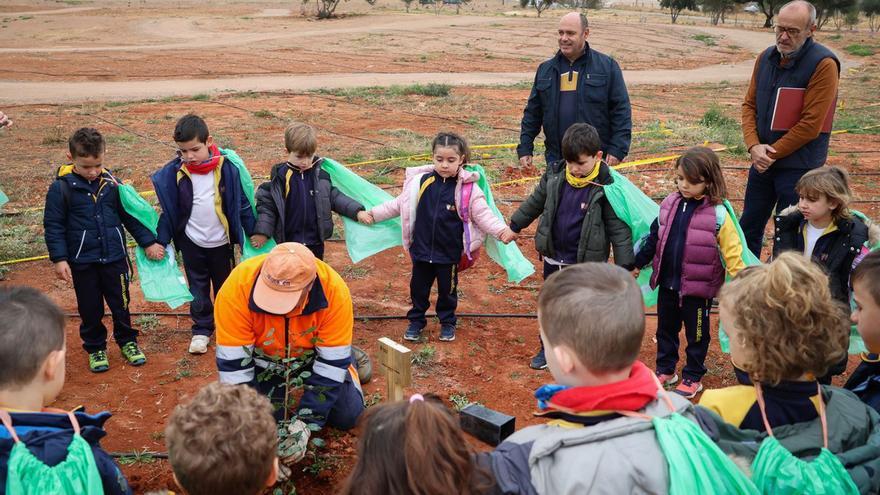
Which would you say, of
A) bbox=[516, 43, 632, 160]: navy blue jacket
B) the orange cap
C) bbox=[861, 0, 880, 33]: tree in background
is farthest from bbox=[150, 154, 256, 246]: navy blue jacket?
bbox=[861, 0, 880, 33]: tree in background

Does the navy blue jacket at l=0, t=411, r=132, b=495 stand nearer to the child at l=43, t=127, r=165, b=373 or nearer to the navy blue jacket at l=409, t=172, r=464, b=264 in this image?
the child at l=43, t=127, r=165, b=373

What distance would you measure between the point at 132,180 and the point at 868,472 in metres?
9.28

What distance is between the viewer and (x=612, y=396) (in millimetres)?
1828

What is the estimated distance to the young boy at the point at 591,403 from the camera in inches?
68.8

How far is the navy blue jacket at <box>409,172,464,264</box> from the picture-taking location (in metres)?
4.82

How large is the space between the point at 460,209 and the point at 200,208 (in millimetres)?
1696

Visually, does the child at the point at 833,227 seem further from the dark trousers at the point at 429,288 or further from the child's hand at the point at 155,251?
the child's hand at the point at 155,251

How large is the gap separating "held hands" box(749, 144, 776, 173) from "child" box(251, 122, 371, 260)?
2.94 meters

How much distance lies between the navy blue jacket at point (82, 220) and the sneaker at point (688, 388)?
141 inches

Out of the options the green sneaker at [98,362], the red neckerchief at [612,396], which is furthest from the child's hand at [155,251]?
the red neckerchief at [612,396]

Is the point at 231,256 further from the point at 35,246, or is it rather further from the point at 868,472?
the point at 868,472

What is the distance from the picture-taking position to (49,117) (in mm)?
14578

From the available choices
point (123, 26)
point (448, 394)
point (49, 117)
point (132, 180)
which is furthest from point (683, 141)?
point (123, 26)

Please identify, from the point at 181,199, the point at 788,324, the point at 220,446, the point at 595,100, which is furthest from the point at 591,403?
the point at 595,100
